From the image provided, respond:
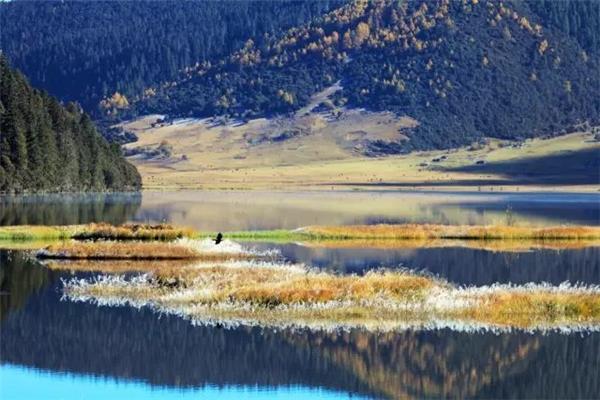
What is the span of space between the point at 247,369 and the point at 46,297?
15.2 metres

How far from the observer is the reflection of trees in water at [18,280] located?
4825cm

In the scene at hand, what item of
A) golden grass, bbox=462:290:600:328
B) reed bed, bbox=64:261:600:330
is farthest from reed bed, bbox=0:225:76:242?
golden grass, bbox=462:290:600:328

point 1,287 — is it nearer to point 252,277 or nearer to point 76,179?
point 252,277

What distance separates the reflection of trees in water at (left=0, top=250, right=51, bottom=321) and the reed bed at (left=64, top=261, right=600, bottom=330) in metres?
1.98

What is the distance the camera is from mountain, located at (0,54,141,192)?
486ft

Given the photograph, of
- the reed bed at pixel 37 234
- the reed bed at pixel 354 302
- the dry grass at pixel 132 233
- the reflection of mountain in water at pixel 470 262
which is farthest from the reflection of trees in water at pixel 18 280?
the reflection of mountain in water at pixel 470 262

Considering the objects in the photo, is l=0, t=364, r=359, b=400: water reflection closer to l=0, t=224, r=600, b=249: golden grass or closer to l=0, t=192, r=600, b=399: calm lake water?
l=0, t=192, r=600, b=399: calm lake water

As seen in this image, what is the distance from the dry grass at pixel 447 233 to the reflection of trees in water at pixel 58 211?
18752 mm

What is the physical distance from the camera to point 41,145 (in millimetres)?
154125

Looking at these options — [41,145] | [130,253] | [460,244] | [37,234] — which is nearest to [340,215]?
[460,244]

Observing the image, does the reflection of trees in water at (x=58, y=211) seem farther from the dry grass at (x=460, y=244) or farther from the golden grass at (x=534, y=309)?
the golden grass at (x=534, y=309)

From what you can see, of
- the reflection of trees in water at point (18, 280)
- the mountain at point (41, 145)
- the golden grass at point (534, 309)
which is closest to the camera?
the golden grass at point (534, 309)

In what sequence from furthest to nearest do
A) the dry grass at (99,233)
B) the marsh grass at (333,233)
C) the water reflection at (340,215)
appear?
the water reflection at (340,215) → the marsh grass at (333,233) → the dry grass at (99,233)

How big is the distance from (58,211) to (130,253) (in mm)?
47534
